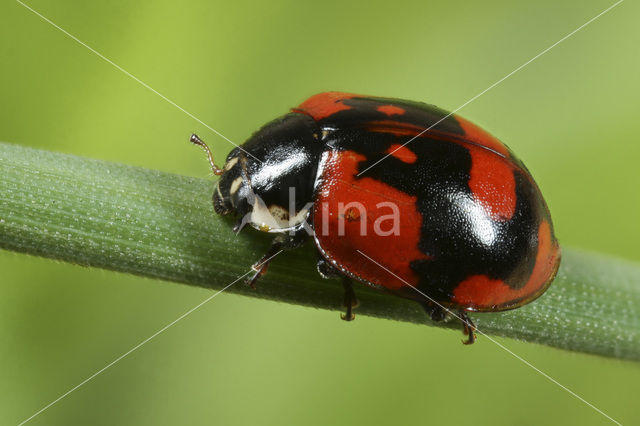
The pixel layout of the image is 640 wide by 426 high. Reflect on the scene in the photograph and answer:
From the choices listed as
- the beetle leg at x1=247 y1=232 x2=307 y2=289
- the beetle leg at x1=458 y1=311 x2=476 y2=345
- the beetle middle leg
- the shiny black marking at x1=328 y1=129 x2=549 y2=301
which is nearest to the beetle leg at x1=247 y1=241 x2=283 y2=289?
the beetle leg at x1=247 y1=232 x2=307 y2=289

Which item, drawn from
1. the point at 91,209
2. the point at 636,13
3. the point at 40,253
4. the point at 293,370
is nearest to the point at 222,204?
the point at 91,209

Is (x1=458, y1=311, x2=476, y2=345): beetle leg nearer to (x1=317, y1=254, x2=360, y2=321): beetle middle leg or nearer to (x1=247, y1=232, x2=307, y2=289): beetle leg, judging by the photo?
(x1=317, y1=254, x2=360, y2=321): beetle middle leg

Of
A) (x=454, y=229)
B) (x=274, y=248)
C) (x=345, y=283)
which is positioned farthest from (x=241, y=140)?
(x=454, y=229)

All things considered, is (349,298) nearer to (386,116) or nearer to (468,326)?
(468,326)

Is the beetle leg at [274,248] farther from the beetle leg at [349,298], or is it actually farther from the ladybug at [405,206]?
the beetle leg at [349,298]

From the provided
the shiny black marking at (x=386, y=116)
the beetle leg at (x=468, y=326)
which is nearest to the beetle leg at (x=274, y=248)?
the shiny black marking at (x=386, y=116)

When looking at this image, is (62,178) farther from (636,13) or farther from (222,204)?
(636,13)
